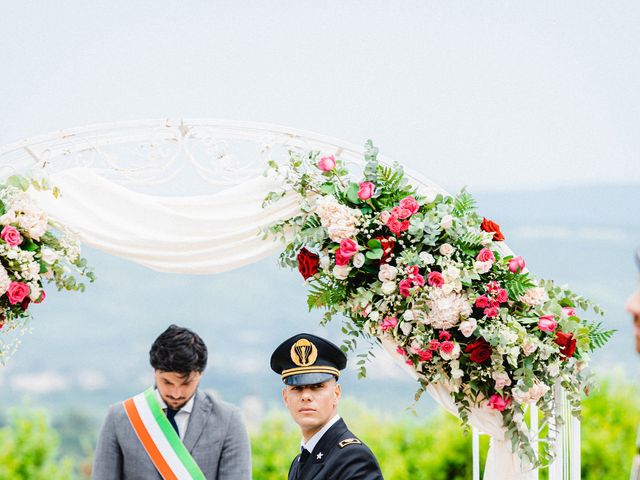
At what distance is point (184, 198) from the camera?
14.2 ft

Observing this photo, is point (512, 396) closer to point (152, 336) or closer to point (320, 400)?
point (320, 400)

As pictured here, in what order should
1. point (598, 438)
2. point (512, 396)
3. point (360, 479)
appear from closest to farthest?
1. point (360, 479)
2. point (512, 396)
3. point (598, 438)

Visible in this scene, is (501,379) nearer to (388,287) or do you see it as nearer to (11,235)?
(388,287)

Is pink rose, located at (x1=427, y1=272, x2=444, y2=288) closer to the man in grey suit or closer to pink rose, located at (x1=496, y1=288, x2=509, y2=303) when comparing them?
pink rose, located at (x1=496, y1=288, x2=509, y2=303)

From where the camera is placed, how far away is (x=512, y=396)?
13.6 feet

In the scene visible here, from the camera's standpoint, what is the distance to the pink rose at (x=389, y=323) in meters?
4.07

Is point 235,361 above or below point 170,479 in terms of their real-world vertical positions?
above

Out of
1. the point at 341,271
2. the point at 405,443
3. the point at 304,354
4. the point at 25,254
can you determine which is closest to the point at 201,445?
the point at 304,354

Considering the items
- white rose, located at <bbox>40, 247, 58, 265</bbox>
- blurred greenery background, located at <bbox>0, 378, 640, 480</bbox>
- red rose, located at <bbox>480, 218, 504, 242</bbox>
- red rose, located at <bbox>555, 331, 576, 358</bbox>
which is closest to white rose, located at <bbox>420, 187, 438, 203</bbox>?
red rose, located at <bbox>480, 218, 504, 242</bbox>

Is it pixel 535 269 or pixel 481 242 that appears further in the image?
pixel 535 269

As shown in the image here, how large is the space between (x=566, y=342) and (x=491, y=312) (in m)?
0.39

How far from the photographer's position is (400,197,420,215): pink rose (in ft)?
13.5

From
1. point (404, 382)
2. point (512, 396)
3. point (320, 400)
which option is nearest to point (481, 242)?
point (512, 396)

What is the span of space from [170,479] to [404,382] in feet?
22.0
